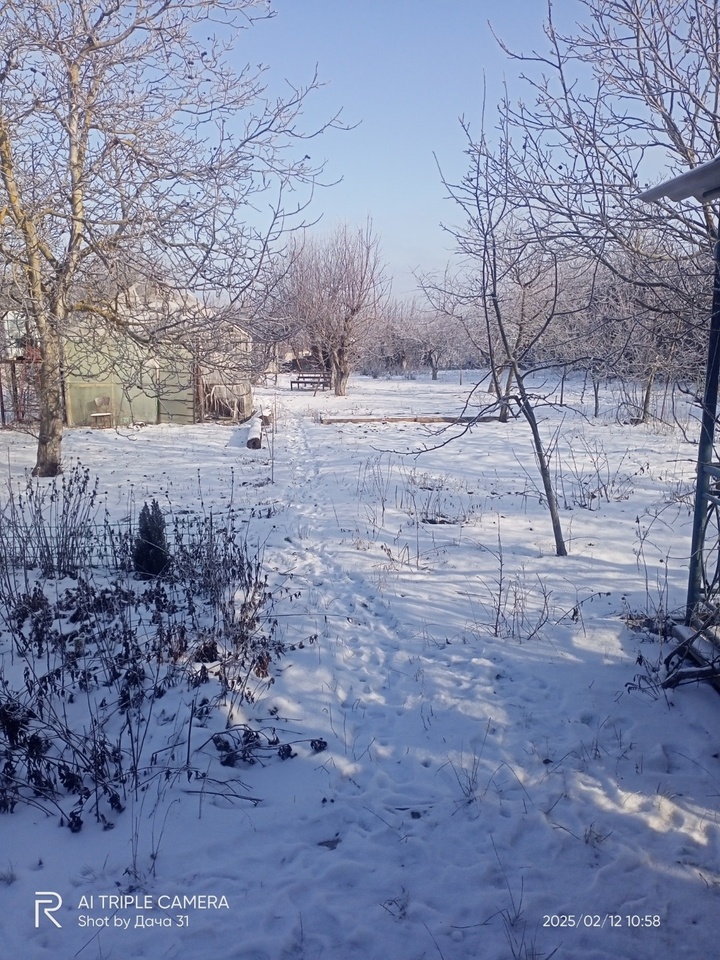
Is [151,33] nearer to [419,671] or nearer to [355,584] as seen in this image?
[355,584]

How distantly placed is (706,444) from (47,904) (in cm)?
399

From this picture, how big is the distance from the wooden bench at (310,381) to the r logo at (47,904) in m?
31.8

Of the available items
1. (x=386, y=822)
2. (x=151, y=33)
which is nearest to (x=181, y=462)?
(x=151, y=33)

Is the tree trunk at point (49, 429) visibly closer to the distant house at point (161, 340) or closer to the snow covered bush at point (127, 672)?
the distant house at point (161, 340)

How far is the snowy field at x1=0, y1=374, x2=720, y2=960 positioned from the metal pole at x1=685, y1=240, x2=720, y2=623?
44 cm

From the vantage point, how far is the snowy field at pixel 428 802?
2420mm

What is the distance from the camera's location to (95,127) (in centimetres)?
861

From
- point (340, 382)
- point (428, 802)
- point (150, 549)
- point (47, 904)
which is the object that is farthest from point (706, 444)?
point (340, 382)

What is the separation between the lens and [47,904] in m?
2.51

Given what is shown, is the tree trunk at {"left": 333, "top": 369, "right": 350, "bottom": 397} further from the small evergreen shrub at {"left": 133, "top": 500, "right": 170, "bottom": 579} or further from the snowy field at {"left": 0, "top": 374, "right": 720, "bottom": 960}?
the small evergreen shrub at {"left": 133, "top": 500, "right": 170, "bottom": 579}

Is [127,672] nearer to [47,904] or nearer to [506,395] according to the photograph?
[47,904]

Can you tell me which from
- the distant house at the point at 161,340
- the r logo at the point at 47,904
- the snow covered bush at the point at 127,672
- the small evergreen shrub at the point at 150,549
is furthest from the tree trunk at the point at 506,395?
the r logo at the point at 47,904

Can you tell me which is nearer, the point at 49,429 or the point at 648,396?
the point at 49,429

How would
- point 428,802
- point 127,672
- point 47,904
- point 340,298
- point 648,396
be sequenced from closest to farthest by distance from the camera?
point 47,904
point 428,802
point 127,672
point 648,396
point 340,298
